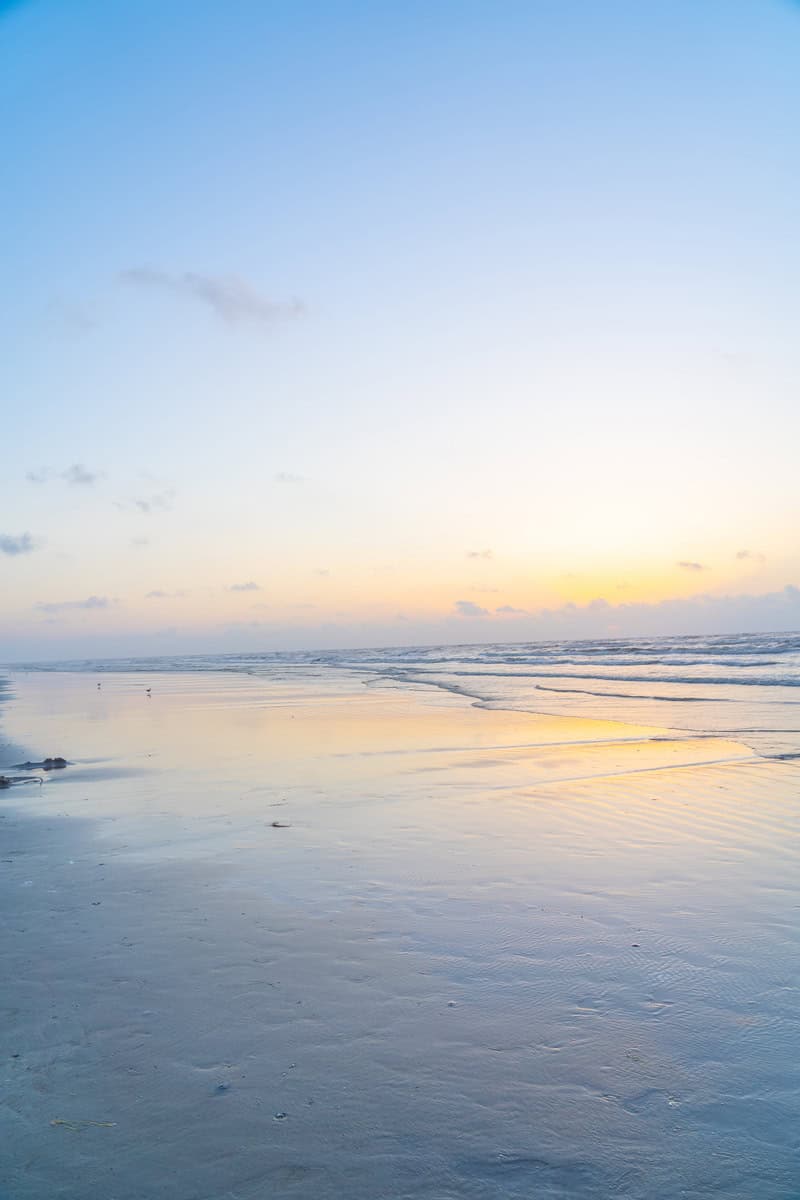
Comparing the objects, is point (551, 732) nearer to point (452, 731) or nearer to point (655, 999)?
point (452, 731)

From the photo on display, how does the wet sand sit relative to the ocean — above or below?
above

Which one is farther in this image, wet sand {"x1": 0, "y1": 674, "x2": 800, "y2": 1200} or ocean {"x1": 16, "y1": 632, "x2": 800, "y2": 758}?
ocean {"x1": 16, "y1": 632, "x2": 800, "y2": 758}

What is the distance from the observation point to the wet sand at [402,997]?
2.74 metres

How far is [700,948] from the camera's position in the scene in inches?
178

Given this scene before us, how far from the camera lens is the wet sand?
2742 millimetres

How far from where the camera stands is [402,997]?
155 inches

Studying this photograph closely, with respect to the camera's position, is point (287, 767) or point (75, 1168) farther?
point (287, 767)

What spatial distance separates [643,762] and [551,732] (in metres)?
4.32

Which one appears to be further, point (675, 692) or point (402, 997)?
point (675, 692)

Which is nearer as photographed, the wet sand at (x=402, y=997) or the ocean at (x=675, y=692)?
the wet sand at (x=402, y=997)

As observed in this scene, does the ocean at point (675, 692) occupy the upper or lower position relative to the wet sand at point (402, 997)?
lower

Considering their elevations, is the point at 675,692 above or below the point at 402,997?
below

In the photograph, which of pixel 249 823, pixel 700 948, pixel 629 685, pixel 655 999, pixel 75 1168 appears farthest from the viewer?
pixel 629 685

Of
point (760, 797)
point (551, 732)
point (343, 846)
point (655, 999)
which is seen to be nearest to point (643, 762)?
point (760, 797)
